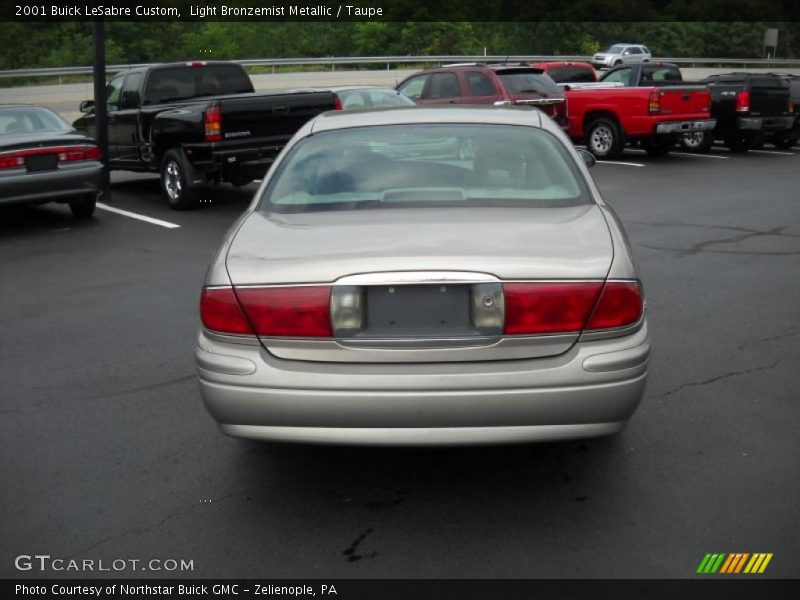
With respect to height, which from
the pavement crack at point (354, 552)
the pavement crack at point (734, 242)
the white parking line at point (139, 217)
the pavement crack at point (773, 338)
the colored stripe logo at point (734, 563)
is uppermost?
the colored stripe logo at point (734, 563)

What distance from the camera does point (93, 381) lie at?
5723 mm

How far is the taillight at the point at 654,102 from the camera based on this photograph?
17062 millimetres

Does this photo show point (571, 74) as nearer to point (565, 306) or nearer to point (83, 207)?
point (83, 207)

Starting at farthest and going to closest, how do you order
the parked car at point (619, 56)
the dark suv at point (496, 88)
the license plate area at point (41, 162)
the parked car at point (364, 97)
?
the parked car at point (619, 56)
the dark suv at point (496, 88)
the parked car at point (364, 97)
the license plate area at point (41, 162)

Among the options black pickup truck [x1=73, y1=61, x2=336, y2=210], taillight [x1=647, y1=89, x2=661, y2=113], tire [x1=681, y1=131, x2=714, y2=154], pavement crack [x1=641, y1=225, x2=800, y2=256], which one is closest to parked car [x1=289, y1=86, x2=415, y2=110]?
black pickup truck [x1=73, y1=61, x2=336, y2=210]

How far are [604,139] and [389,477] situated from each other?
587 inches

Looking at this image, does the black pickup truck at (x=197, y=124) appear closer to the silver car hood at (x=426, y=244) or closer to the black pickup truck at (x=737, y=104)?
the silver car hood at (x=426, y=244)

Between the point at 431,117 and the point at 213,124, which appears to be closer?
the point at 431,117

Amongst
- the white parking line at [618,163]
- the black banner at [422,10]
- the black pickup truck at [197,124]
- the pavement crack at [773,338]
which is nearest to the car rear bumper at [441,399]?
the pavement crack at [773,338]

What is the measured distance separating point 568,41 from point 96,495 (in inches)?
2758

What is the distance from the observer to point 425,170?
15.3 feet

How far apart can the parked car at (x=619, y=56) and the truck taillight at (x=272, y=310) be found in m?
44.9

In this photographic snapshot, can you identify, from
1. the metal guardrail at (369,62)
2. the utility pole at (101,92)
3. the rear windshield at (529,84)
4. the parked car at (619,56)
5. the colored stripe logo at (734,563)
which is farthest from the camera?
the parked car at (619,56)

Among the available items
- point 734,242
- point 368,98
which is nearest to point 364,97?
point 368,98
